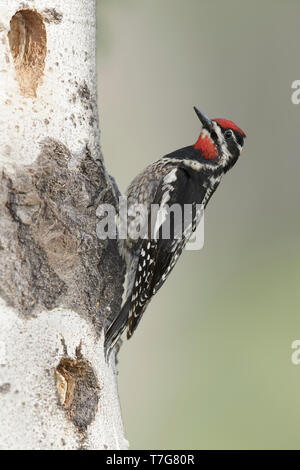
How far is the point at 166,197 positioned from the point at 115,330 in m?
0.98

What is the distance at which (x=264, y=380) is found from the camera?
273 inches

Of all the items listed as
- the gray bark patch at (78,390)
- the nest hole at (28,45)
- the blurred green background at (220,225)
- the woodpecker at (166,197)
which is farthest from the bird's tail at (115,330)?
the blurred green background at (220,225)

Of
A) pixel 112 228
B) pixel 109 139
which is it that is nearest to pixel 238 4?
pixel 109 139

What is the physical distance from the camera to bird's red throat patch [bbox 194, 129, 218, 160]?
14.8 feet

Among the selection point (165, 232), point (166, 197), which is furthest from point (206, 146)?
point (165, 232)

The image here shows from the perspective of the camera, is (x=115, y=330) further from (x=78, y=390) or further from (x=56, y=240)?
(x=56, y=240)

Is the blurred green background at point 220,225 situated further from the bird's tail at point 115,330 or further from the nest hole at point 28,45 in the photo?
the nest hole at point 28,45

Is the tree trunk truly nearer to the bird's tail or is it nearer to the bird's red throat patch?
the bird's tail

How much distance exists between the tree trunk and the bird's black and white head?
1.15 meters

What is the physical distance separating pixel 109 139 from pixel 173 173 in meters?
2.51

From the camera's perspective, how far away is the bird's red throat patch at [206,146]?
14.8 feet

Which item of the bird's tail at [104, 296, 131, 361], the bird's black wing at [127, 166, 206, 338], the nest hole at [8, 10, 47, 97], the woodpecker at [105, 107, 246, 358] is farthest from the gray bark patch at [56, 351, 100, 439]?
the nest hole at [8, 10, 47, 97]

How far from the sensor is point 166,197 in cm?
417
